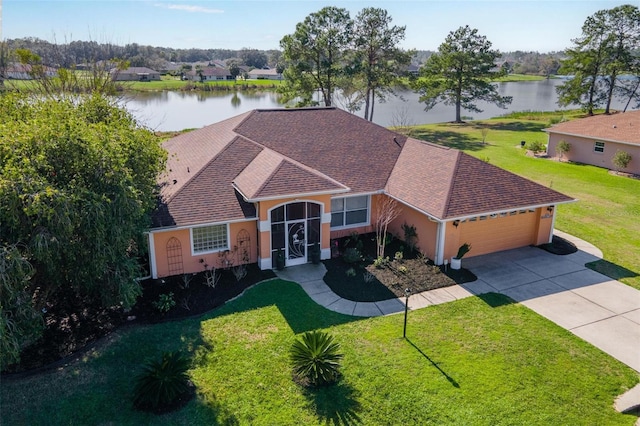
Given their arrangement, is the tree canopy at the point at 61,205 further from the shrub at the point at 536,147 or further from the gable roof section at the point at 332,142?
the shrub at the point at 536,147

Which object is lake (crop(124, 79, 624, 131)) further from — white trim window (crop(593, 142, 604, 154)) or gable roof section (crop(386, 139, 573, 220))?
gable roof section (crop(386, 139, 573, 220))

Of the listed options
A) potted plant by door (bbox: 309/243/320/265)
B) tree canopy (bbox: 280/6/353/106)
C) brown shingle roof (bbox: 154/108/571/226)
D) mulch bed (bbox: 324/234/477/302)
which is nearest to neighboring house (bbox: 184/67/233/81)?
tree canopy (bbox: 280/6/353/106)

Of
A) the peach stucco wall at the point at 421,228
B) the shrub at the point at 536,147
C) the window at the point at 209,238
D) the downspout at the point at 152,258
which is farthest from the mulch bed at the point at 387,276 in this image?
the shrub at the point at 536,147

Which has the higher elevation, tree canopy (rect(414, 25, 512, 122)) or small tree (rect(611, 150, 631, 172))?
tree canopy (rect(414, 25, 512, 122))

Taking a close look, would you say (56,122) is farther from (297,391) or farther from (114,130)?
(297,391)

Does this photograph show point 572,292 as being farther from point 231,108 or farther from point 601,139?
point 231,108
